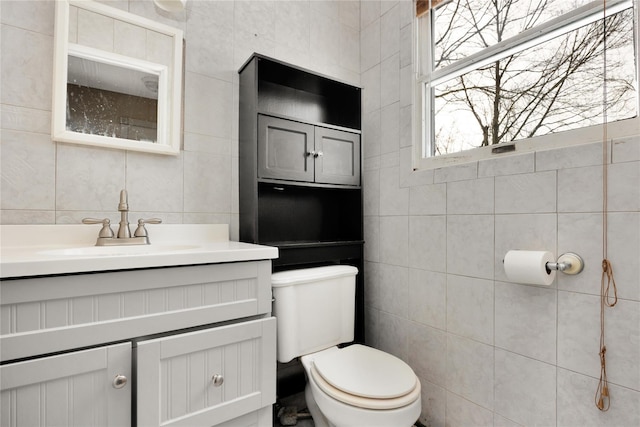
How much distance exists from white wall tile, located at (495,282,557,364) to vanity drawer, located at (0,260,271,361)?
2.98ft

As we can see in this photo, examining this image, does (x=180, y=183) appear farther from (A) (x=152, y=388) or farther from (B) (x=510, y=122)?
(B) (x=510, y=122)

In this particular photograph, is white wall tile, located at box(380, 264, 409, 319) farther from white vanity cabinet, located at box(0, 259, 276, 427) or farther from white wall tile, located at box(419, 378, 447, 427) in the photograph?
white vanity cabinet, located at box(0, 259, 276, 427)

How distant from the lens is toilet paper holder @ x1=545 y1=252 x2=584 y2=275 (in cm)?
103

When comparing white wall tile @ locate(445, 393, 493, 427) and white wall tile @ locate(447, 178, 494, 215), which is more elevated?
white wall tile @ locate(447, 178, 494, 215)

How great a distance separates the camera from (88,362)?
2.77 ft

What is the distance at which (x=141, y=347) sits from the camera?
90cm

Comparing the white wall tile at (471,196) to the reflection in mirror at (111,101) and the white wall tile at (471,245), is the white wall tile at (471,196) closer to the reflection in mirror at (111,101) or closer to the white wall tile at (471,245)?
the white wall tile at (471,245)

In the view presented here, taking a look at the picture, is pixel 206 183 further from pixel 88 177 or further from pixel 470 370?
pixel 470 370

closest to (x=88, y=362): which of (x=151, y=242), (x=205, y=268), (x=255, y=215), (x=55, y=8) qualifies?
(x=205, y=268)

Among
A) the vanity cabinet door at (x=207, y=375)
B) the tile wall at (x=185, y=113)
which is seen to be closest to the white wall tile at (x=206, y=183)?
the tile wall at (x=185, y=113)

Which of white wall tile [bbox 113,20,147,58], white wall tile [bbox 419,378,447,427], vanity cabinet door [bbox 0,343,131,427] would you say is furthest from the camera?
white wall tile [bbox 419,378,447,427]

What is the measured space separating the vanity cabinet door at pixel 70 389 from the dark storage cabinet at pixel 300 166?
27.1 inches

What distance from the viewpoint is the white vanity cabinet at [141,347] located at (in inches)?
30.9

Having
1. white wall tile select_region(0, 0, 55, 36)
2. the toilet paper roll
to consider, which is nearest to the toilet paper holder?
the toilet paper roll
